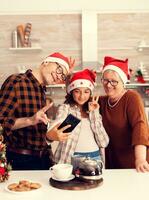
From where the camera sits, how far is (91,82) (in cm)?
261

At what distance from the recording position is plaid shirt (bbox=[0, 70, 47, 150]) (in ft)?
7.11

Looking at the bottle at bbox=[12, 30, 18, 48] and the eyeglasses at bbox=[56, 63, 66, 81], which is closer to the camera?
the eyeglasses at bbox=[56, 63, 66, 81]

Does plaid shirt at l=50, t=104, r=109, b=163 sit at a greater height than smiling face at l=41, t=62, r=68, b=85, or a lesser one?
lesser

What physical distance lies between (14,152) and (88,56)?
2853 mm

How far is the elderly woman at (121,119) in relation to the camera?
2.22 metres

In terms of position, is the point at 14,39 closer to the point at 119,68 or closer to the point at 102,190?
the point at 119,68

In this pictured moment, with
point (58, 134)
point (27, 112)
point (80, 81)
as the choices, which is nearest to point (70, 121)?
point (58, 134)

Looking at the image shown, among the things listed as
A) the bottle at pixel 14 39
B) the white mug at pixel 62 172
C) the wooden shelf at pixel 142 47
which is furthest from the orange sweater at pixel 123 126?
the bottle at pixel 14 39

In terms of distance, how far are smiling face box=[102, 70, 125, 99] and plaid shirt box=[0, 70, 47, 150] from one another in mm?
428

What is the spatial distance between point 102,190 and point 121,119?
736 mm

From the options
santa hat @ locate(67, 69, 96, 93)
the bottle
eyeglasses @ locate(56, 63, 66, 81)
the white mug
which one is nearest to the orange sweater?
santa hat @ locate(67, 69, 96, 93)

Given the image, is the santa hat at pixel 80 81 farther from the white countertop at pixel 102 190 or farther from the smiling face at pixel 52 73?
the white countertop at pixel 102 190

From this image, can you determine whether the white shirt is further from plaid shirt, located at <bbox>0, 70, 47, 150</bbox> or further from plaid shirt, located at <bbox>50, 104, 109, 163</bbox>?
plaid shirt, located at <bbox>0, 70, 47, 150</bbox>
